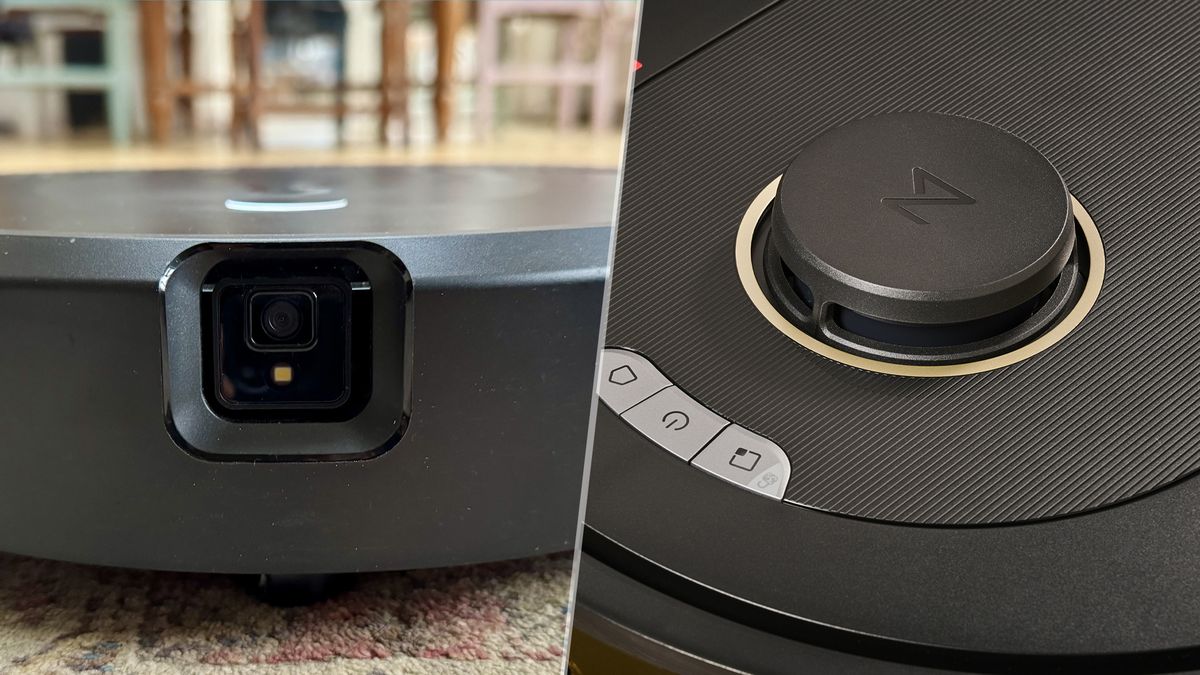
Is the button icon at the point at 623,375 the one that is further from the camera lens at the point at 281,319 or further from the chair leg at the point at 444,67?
the chair leg at the point at 444,67

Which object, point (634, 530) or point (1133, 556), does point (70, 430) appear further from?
point (1133, 556)

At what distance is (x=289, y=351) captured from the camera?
1.32 ft

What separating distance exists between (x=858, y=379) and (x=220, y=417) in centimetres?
24

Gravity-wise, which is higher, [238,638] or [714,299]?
[714,299]

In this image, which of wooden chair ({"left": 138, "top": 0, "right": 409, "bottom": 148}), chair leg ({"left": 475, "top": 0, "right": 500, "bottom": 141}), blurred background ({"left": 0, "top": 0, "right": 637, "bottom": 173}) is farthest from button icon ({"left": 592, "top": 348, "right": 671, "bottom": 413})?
chair leg ({"left": 475, "top": 0, "right": 500, "bottom": 141})

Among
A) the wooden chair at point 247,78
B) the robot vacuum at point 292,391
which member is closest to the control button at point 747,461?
the robot vacuum at point 292,391

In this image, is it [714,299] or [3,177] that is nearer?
[714,299]

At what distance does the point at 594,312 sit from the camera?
0.40m

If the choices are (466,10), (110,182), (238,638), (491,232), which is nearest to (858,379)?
(491,232)

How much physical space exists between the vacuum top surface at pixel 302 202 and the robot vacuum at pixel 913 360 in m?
0.12

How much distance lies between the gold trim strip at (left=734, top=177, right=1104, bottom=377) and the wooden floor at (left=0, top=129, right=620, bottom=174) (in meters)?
1.32

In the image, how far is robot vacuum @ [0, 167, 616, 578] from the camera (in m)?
0.37

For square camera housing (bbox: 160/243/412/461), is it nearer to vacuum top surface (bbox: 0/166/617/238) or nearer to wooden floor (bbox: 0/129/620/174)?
vacuum top surface (bbox: 0/166/617/238)

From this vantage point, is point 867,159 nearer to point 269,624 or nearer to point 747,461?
point 747,461
